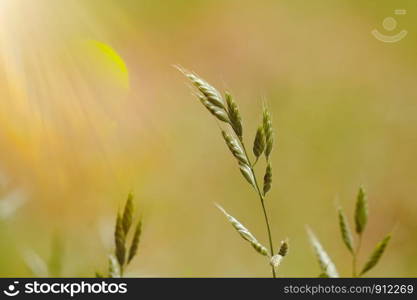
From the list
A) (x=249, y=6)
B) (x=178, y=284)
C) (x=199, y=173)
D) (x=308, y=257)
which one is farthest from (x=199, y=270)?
(x=249, y=6)

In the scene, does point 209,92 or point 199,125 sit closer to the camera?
point 209,92

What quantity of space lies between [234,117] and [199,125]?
6.01 ft

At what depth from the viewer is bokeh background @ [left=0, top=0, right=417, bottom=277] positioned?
1.60 meters

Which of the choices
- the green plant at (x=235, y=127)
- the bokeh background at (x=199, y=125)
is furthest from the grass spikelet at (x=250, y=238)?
the bokeh background at (x=199, y=125)

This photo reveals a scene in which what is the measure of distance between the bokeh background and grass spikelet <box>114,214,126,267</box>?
2.21 ft

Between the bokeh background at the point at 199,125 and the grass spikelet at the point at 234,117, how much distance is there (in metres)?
0.70

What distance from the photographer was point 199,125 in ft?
7.16

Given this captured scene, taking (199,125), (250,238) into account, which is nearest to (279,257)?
(250,238)

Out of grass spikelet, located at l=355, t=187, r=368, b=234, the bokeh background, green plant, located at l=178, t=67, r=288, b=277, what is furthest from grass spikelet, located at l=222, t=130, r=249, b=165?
the bokeh background

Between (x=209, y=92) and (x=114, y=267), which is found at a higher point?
(x=209, y=92)

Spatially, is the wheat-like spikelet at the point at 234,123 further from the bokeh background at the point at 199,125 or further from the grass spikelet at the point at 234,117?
the bokeh background at the point at 199,125

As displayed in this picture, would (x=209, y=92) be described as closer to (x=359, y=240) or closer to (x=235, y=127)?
(x=235, y=127)

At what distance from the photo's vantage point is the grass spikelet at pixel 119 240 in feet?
1.13

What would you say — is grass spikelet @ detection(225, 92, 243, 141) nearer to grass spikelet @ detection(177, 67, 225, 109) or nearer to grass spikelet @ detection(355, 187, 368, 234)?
grass spikelet @ detection(177, 67, 225, 109)
